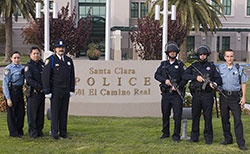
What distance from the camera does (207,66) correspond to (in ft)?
24.5

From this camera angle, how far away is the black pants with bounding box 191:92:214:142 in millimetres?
7426

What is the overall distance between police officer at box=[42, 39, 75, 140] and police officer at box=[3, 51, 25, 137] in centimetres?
58

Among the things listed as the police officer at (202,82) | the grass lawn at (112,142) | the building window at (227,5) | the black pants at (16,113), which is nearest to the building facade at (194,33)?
the building window at (227,5)

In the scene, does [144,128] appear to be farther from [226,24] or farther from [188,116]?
[226,24]

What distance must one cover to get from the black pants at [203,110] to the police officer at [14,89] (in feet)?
10.7

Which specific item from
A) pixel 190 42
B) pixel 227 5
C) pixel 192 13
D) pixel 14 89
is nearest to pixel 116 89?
pixel 14 89

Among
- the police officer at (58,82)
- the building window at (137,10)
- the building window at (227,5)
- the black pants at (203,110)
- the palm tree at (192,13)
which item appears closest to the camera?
the black pants at (203,110)

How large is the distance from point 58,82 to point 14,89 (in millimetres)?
865

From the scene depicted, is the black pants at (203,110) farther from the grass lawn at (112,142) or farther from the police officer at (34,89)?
the police officer at (34,89)

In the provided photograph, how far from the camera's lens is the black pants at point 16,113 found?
7.80m

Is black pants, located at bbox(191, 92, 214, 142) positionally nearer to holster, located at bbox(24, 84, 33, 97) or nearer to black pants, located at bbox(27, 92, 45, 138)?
black pants, located at bbox(27, 92, 45, 138)

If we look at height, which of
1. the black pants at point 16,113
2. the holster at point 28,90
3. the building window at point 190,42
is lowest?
the black pants at point 16,113

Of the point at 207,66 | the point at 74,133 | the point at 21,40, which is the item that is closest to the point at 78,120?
the point at 74,133

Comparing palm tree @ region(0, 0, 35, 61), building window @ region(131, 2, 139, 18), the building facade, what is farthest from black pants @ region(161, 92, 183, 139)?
building window @ region(131, 2, 139, 18)
